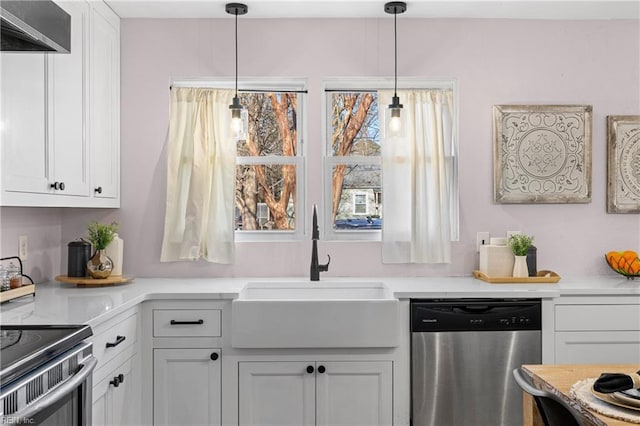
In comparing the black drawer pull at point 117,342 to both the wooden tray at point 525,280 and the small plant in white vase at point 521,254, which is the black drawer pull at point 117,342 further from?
the small plant in white vase at point 521,254

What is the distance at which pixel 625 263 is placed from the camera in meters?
3.08

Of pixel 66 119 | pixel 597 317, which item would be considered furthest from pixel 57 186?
pixel 597 317

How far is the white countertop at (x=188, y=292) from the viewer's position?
2061 millimetres

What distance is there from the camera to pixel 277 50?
10.4 ft

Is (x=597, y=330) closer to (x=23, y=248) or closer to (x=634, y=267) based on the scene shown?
(x=634, y=267)

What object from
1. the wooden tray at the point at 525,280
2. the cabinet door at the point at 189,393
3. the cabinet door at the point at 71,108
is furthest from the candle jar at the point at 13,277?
the wooden tray at the point at 525,280

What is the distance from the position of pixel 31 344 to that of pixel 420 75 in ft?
8.18

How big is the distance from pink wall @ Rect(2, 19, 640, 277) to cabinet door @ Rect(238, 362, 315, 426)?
749mm

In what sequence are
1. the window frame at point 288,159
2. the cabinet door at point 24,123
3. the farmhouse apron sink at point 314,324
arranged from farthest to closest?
the window frame at point 288,159
the farmhouse apron sink at point 314,324
the cabinet door at point 24,123

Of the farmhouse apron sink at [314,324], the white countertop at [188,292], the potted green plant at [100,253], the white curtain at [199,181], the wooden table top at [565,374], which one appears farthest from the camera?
the white curtain at [199,181]

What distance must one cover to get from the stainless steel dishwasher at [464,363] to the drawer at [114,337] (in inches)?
51.9

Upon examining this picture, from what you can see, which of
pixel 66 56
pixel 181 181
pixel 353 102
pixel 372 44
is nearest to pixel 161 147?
pixel 181 181

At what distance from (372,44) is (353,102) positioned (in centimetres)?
36

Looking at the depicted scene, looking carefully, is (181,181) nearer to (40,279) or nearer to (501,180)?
(40,279)
